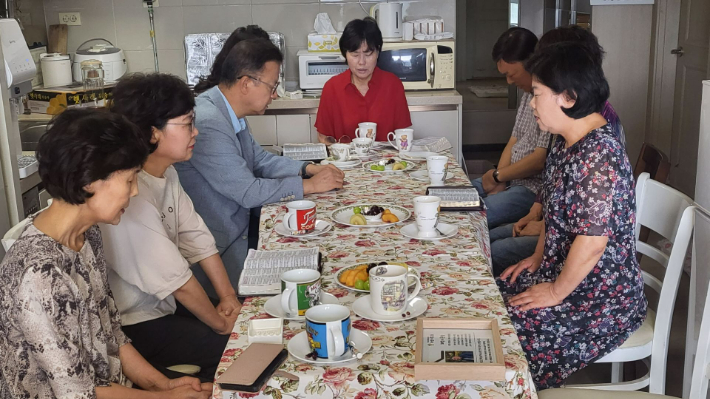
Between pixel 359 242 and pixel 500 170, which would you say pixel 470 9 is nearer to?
pixel 500 170

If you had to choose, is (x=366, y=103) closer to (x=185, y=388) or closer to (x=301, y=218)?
(x=301, y=218)

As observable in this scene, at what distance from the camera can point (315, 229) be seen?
194 centimetres

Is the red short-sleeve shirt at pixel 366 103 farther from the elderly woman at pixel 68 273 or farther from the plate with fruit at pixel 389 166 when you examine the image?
the elderly woman at pixel 68 273

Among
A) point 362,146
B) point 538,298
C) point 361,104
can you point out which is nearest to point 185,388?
point 538,298

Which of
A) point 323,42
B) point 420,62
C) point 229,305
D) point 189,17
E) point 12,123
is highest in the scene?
point 189,17

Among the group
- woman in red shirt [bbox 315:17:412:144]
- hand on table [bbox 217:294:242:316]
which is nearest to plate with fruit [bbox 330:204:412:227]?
hand on table [bbox 217:294:242:316]

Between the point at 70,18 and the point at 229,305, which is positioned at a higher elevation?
the point at 70,18

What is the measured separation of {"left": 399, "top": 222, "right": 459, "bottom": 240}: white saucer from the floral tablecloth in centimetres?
2

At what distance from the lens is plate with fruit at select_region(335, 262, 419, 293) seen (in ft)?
4.94

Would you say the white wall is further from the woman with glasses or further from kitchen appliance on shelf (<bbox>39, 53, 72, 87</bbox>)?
the woman with glasses

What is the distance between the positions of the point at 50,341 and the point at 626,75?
162 inches

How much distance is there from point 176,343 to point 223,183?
64cm

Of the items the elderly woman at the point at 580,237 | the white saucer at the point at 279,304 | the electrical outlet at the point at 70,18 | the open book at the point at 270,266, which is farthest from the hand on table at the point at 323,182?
the electrical outlet at the point at 70,18

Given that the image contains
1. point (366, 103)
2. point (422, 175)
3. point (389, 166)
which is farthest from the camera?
point (366, 103)
